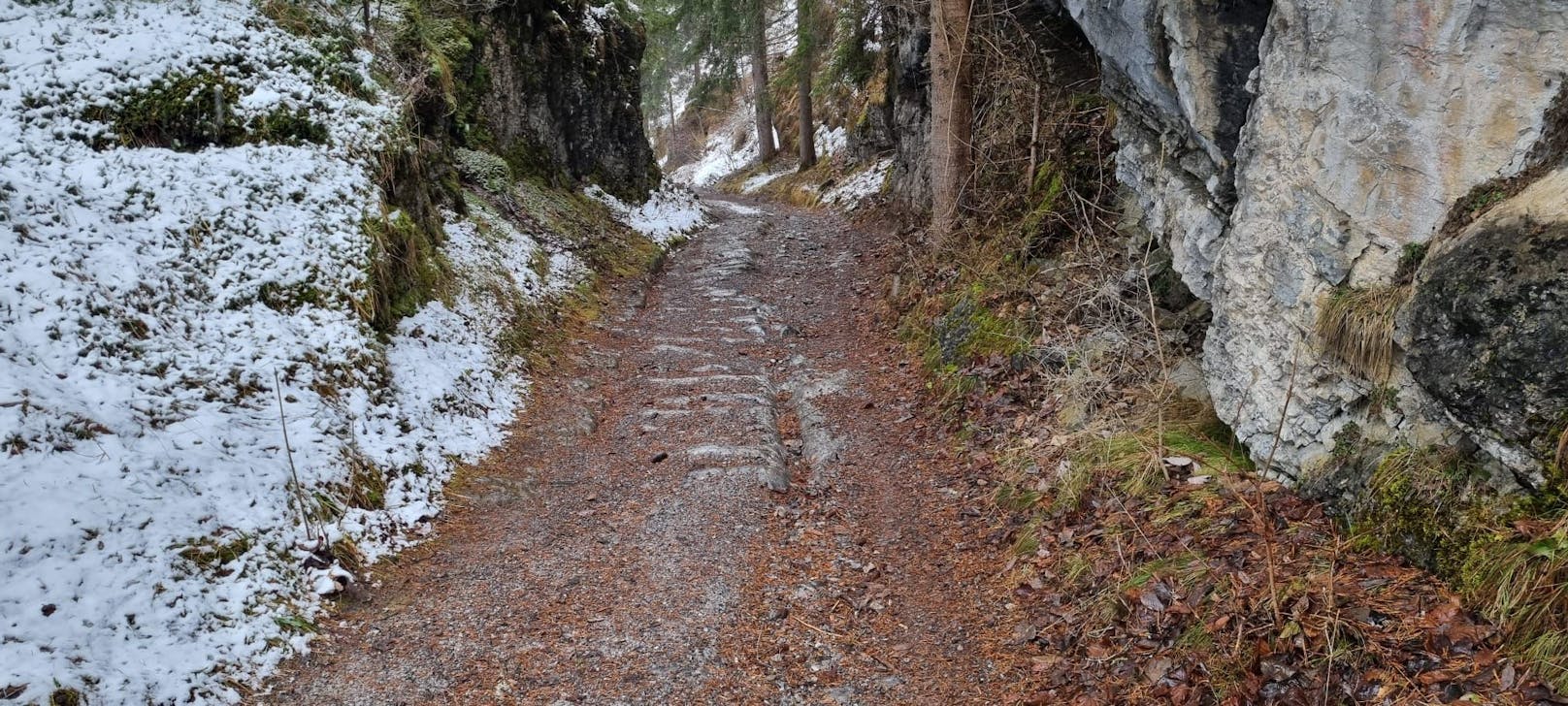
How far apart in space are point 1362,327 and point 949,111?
7248 millimetres

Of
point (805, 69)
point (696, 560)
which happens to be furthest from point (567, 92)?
point (696, 560)

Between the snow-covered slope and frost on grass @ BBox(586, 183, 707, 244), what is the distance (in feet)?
24.0

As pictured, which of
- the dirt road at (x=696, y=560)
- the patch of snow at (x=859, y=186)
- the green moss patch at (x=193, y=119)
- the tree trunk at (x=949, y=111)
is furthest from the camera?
the patch of snow at (x=859, y=186)

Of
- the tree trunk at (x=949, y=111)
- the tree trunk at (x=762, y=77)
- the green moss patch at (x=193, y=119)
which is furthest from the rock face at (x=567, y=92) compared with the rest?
the tree trunk at (x=949, y=111)

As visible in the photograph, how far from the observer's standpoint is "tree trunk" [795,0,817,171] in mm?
19594

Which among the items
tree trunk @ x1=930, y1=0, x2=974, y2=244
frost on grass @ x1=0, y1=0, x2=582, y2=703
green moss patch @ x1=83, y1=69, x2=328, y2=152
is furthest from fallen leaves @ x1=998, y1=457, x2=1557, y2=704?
green moss patch @ x1=83, y1=69, x2=328, y2=152

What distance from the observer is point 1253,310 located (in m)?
5.27

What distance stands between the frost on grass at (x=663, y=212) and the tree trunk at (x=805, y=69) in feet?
14.7

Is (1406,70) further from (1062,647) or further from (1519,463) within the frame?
(1062,647)

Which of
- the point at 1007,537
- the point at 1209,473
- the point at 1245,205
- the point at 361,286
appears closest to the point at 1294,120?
the point at 1245,205

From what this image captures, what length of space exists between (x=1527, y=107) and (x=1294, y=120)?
3.89ft

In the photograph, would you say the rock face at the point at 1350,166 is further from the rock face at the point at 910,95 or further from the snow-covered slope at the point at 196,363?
the rock face at the point at 910,95

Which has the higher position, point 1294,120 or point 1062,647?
point 1294,120

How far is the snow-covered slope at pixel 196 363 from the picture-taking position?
4.36 m
